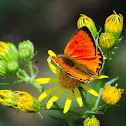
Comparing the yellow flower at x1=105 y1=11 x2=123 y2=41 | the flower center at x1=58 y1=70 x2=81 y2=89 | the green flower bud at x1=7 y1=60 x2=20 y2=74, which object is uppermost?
the yellow flower at x1=105 y1=11 x2=123 y2=41

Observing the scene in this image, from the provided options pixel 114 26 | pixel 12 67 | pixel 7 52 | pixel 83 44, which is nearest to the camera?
pixel 83 44

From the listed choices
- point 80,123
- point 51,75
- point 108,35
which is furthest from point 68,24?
point 108,35

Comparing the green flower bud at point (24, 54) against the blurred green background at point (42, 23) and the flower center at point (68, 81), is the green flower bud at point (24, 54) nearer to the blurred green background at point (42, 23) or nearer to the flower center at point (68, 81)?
the flower center at point (68, 81)

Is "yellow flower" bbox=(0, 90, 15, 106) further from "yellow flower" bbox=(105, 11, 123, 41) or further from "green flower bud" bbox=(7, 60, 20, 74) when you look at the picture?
"yellow flower" bbox=(105, 11, 123, 41)

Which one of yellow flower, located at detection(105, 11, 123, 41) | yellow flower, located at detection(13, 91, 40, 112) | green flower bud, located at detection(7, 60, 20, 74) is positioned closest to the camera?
yellow flower, located at detection(13, 91, 40, 112)

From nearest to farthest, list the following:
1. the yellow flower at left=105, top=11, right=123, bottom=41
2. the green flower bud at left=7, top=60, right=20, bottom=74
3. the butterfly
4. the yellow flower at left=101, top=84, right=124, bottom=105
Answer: the butterfly
the yellow flower at left=101, top=84, right=124, bottom=105
the green flower bud at left=7, top=60, right=20, bottom=74
the yellow flower at left=105, top=11, right=123, bottom=41

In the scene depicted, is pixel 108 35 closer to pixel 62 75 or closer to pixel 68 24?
pixel 62 75

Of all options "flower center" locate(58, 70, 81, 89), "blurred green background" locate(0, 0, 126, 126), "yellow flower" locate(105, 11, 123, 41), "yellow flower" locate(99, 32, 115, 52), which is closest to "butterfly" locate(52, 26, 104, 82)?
"flower center" locate(58, 70, 81, 89)

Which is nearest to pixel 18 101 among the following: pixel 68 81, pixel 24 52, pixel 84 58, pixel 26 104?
pixel 26 104

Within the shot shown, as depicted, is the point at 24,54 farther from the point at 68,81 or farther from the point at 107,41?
the point at 107,41
